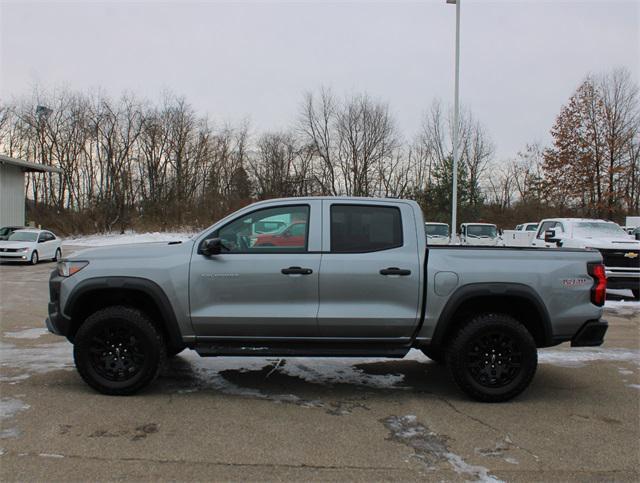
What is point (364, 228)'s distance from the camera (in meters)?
5.10

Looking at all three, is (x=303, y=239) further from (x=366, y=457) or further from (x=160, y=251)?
(x=366, y=457)

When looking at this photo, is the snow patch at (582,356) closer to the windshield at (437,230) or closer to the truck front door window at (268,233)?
the truck front door window at (268,233)

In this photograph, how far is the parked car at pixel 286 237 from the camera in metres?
5.05

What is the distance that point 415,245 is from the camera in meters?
5.02

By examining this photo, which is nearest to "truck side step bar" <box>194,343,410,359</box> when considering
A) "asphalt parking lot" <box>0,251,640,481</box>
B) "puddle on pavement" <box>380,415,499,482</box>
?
"asphalt parking lot" <box>0,251,640,481</box>

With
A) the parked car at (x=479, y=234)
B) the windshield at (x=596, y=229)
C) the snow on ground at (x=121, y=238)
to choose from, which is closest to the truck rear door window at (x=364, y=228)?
the windshield at (x=596, y=229)

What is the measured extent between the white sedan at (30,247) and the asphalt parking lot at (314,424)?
15.7 meters

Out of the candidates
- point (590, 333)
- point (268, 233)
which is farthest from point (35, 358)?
point (590, 333)

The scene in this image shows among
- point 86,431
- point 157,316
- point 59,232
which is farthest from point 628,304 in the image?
point 59,232

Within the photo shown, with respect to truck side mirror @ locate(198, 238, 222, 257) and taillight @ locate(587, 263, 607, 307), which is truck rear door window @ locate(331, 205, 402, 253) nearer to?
truck side mirror @ locate(198, 238, 222, 257)

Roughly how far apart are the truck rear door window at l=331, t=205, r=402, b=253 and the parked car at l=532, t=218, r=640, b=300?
9587mm

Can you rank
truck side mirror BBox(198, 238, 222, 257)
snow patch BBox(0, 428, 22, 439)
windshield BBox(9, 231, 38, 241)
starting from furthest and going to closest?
windshield BBox(9, 231, 38, 241) → truck side mirror BBox(198, 238, 222, 257) → snow patch BBox(0, 428, 22, 439)

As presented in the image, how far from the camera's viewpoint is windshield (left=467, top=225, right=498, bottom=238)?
90.9 feet

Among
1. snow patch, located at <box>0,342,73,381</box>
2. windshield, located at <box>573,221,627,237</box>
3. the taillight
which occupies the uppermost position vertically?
windshield, located at <box>573,221,627,237</box>
